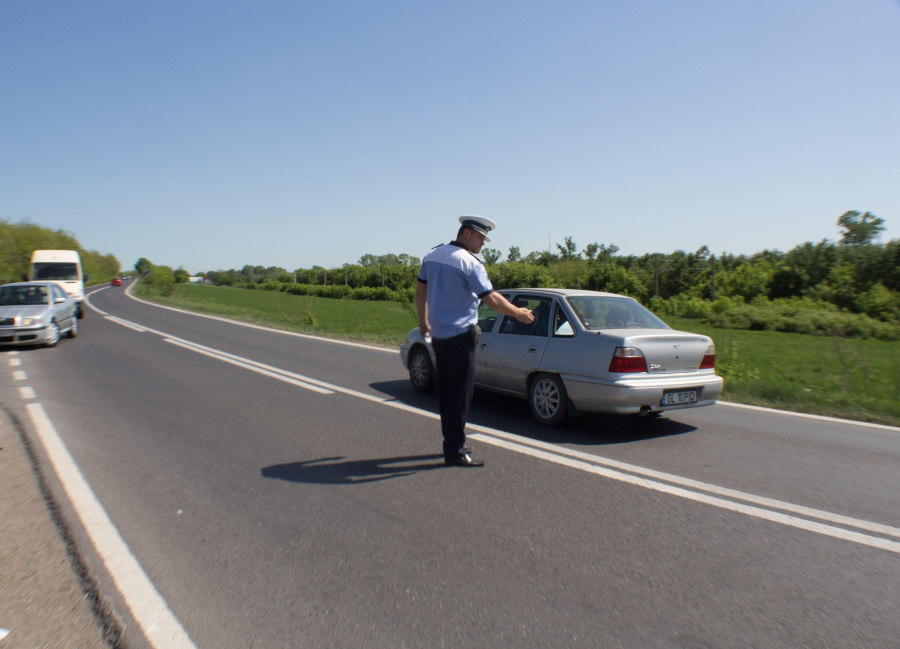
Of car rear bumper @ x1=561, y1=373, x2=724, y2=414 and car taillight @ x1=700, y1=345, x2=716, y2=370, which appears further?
car taillight @ x1=700, y1=345, x2=716, y2=370

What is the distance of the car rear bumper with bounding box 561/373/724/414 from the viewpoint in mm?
5852

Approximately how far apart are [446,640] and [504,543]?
1054mm

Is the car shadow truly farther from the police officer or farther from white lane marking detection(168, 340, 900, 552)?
the police officer

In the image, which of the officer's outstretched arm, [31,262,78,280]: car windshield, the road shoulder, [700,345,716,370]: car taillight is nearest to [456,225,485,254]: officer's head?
the officer's outstretched arm

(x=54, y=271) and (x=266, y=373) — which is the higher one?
(x=54, y=271)

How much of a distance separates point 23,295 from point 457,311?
1631 cm

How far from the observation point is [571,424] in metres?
6.59

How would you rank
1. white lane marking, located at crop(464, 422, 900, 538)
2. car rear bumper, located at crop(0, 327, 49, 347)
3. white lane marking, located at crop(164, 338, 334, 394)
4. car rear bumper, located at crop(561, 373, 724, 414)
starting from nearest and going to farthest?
white lane marking, located at crop(464, 422, 900, 538) < car rear bumper, located at crop(561, 373, 724, 414) < white lane marking, located at crop(164, 338, 334, 394) < car rear bumper, located at crop(0, 327, 49, 347)

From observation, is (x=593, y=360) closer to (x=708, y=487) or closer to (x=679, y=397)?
(x=679, y=397)

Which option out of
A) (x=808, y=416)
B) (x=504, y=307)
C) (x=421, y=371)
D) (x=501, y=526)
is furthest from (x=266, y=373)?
(x=808, y=416)

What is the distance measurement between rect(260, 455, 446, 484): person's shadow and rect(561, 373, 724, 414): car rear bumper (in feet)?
5.70

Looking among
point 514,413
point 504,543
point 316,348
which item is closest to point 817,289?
point 316,348

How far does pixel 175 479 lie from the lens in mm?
4781

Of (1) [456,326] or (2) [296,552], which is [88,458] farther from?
(1) [456,326]
